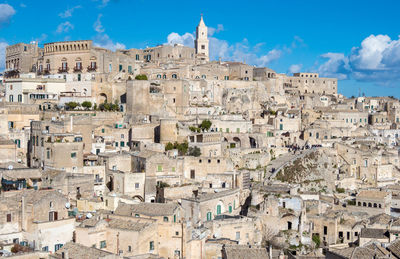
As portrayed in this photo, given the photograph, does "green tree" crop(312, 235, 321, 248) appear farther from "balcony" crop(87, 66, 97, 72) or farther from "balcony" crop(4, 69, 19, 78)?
"balcony" crop(4, 69, 19, 78)

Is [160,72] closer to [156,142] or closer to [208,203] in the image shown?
[156,142]

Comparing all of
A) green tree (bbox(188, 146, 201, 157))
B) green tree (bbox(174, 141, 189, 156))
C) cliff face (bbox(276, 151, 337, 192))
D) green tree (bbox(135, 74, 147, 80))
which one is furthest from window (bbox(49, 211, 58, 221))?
green tree (bbox(135, 74, 147, 80))

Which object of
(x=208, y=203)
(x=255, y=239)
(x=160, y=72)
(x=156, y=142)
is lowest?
(x=255, y=239)

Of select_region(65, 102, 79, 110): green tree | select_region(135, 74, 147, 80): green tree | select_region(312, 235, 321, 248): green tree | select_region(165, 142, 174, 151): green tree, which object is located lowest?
select_region(312, 235, 321, 248): green tree

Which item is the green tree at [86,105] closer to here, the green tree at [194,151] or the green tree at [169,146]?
the green tree at [169,146]

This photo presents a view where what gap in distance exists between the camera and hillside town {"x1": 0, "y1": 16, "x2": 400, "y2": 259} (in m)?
27.5

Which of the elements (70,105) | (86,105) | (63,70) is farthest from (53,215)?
(63,70)

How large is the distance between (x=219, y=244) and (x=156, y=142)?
1682 cm

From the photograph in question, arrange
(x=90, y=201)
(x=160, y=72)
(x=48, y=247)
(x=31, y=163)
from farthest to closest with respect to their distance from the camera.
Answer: (x=160, y=72), (x=31, y=163), (x=90, y=201), (x=48, y=247)

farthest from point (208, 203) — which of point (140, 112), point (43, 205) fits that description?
point (140, 112)

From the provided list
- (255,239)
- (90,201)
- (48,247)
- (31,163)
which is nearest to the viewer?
(48,247)

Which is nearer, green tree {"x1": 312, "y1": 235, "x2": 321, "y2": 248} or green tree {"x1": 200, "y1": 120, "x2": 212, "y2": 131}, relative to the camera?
green tree {"x1": 312, "y1": 235, "x2": 321, "y2": 248}

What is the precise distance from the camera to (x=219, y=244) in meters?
28.8

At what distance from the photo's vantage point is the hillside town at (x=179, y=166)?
2753cm
